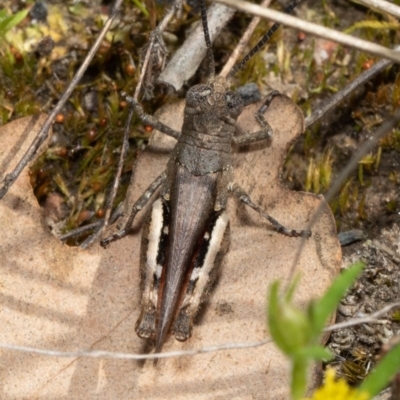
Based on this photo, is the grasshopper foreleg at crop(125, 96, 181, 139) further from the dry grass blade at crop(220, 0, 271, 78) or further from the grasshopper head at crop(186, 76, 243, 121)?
the dry grass blade at crop(220, 0, 271, 78)

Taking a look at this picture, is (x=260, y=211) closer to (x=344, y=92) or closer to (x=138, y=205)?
(x=138, y=205)

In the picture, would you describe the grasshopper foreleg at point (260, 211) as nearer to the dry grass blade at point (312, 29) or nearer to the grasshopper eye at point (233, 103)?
the grasshopper eye at point (233, 103)

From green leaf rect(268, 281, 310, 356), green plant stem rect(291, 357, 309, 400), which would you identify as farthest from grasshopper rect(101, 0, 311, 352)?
green leaf rect(268, 281, 310, 356)

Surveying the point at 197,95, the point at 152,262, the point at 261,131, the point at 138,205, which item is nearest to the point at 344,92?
the point at 261,131

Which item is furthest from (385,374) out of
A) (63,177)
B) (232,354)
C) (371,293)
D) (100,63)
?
(100,63)

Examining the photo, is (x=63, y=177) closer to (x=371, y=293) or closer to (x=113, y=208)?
(x=113, y=208)
